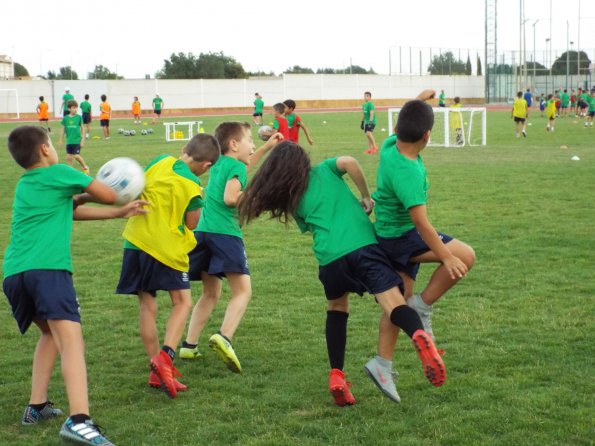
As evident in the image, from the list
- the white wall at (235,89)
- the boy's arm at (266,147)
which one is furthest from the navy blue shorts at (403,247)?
the white wall at (235,89)

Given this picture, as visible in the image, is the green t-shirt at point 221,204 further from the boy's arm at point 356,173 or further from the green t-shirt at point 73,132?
the green t-shirt at point 73,132

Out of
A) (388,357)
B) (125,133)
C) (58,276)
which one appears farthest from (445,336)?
(125,133)

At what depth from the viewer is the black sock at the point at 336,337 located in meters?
5.10

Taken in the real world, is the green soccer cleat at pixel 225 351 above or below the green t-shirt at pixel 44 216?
below

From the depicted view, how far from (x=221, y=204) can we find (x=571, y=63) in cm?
7146

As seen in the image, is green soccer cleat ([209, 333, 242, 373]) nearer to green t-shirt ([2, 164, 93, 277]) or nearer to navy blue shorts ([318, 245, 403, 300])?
navy blue shorts ([318, 245, 403, 300])

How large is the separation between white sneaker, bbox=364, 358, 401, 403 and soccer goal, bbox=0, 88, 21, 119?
57591mm

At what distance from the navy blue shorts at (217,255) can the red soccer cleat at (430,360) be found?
6.23 feet

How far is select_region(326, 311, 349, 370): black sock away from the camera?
5.10 metres

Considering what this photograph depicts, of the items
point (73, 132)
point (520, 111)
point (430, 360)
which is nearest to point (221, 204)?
point (430, 360)

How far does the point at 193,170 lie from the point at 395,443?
2.25m

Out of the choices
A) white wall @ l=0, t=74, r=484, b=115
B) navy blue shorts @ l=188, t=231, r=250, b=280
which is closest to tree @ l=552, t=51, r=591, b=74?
white wall @ l=0, t=74, r=484, b=115

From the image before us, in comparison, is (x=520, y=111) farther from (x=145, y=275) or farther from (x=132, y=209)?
(x=132, y=209)

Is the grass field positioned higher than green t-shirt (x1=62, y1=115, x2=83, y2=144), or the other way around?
green t-shirt (x1=62, y1=115, x2=83, y2=144)
